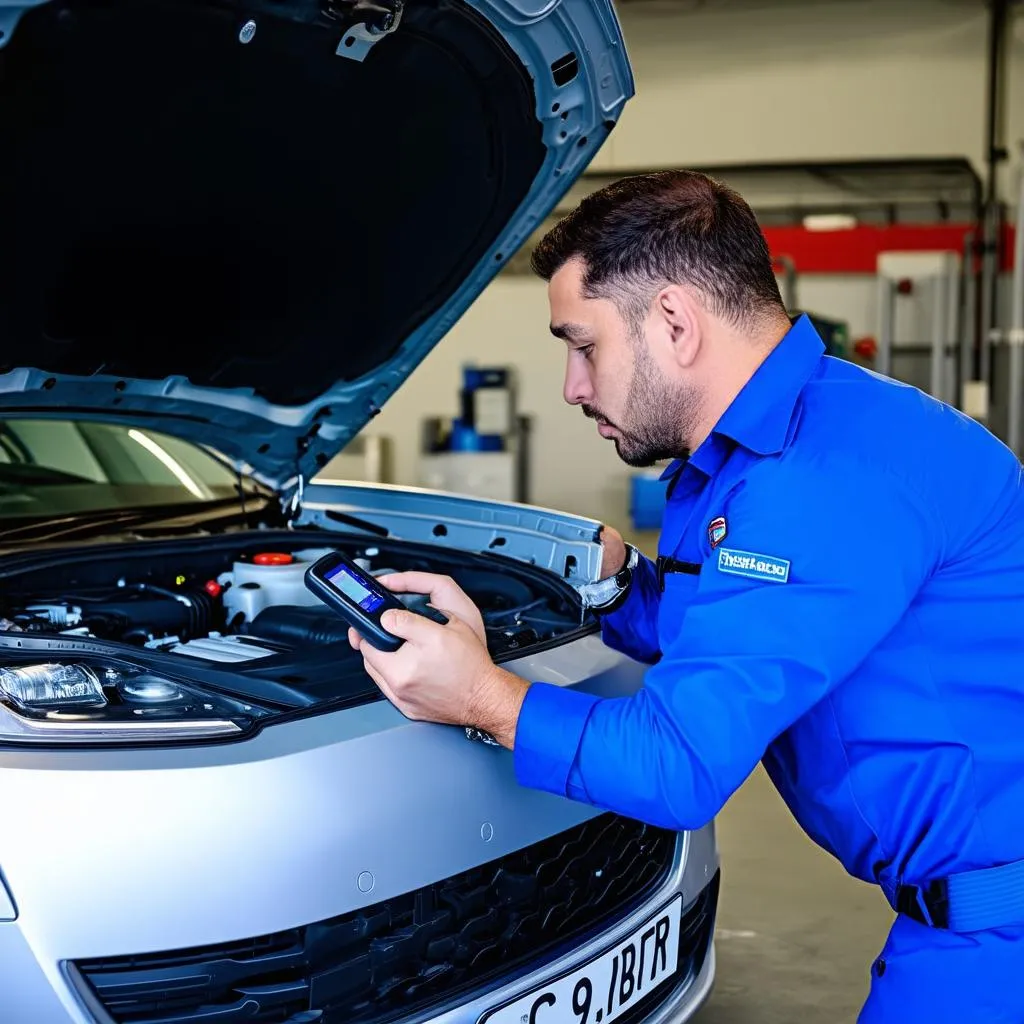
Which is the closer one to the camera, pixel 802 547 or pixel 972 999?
pixel 802 547

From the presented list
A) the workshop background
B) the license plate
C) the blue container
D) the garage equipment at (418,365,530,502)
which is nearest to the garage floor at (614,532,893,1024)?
the license plate

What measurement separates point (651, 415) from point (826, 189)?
10210 millimetres

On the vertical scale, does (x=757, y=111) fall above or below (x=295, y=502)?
above

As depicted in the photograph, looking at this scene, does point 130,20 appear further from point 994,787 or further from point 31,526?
point 994,787

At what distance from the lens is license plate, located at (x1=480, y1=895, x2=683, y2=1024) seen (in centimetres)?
138

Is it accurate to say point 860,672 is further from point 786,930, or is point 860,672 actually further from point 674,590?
point 786,930

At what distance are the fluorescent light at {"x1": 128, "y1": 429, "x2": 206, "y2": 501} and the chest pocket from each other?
139cm

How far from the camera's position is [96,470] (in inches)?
97.7

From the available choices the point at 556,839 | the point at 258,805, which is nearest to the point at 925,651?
the point at 556,839

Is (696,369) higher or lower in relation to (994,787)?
higher

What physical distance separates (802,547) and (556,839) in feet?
1.85

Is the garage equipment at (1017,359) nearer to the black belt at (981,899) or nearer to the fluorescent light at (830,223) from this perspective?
the fluorescent light at (830,223)

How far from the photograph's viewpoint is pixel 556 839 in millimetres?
1483

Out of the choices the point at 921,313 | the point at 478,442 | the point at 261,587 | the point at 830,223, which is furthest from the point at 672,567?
the point at 830,223
